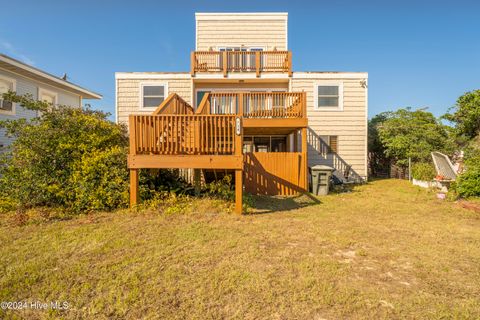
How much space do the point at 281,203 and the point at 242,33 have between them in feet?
34.3

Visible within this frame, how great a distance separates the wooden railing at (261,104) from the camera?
809 centimetres

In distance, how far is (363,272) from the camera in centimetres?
284

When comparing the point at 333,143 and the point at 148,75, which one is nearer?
the point at 148,75

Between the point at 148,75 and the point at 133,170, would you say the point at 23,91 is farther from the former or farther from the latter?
the point at 133,170

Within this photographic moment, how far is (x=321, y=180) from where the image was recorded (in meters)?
8.22

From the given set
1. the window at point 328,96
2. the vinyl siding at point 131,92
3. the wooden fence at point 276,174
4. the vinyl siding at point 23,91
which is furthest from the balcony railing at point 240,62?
the vinyl siding at point 23,91

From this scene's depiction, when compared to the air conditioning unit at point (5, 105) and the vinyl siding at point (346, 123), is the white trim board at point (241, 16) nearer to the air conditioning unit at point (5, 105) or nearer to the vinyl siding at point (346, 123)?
the vinyl siding at point (346, 123)

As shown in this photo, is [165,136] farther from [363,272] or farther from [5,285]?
[363,272]

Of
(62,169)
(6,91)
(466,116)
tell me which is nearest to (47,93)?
(6,91)

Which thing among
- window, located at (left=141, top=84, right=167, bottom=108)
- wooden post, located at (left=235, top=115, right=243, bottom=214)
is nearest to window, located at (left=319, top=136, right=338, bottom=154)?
wooden post, located at (left=235, top=115, right=243, bottom=214)

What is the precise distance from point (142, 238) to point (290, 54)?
10.2 metres

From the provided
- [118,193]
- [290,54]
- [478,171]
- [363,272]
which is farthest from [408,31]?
[118,193]

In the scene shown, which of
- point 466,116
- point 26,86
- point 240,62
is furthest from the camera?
point 466,116

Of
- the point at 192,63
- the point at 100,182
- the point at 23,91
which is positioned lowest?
the point at 100,182
